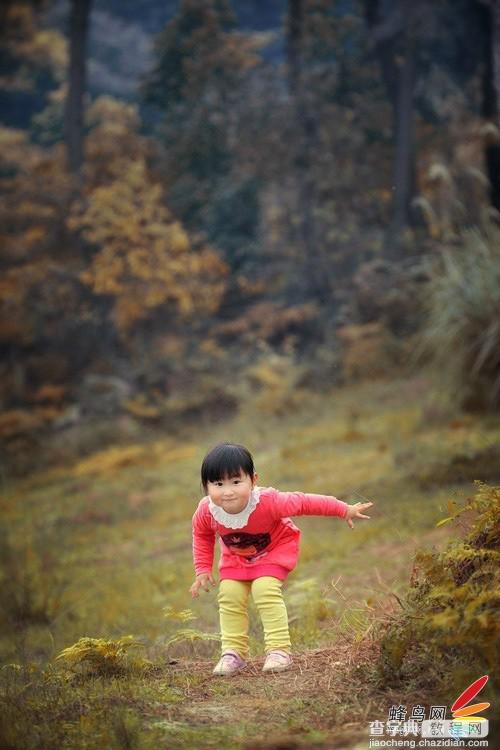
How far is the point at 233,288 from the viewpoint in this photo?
19891 mm

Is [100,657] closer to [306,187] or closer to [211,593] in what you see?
[211,593]

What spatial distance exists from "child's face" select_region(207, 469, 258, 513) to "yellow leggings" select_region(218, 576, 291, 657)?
0.38 m

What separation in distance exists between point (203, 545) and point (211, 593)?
7.93 feet

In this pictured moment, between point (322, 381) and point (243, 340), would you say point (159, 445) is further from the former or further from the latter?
point (243, 340)

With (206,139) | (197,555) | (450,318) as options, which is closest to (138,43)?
(206,139)

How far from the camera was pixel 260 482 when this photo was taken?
9297mm

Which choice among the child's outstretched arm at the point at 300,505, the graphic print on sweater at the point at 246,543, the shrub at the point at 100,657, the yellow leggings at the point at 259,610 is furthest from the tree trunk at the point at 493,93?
the shrub at the point at 100,657

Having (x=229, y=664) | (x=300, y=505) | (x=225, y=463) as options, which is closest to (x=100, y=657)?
(x=229, y=664)

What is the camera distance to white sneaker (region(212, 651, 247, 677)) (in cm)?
360

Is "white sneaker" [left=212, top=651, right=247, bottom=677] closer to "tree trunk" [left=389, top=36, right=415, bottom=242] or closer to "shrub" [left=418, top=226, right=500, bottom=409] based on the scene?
"shrub" [left=418, top=226, right=500, bottom=409]

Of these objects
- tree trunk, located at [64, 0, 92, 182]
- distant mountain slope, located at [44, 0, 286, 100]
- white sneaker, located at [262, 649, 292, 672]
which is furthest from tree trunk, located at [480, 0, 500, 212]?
tree trunk, located at [64, 0, 92, 182]

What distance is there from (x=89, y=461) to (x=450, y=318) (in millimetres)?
7136

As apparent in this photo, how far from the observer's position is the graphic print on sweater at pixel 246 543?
3938 millimetres

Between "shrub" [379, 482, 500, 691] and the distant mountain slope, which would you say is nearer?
"shrub" [379, 482, 500, 691]
